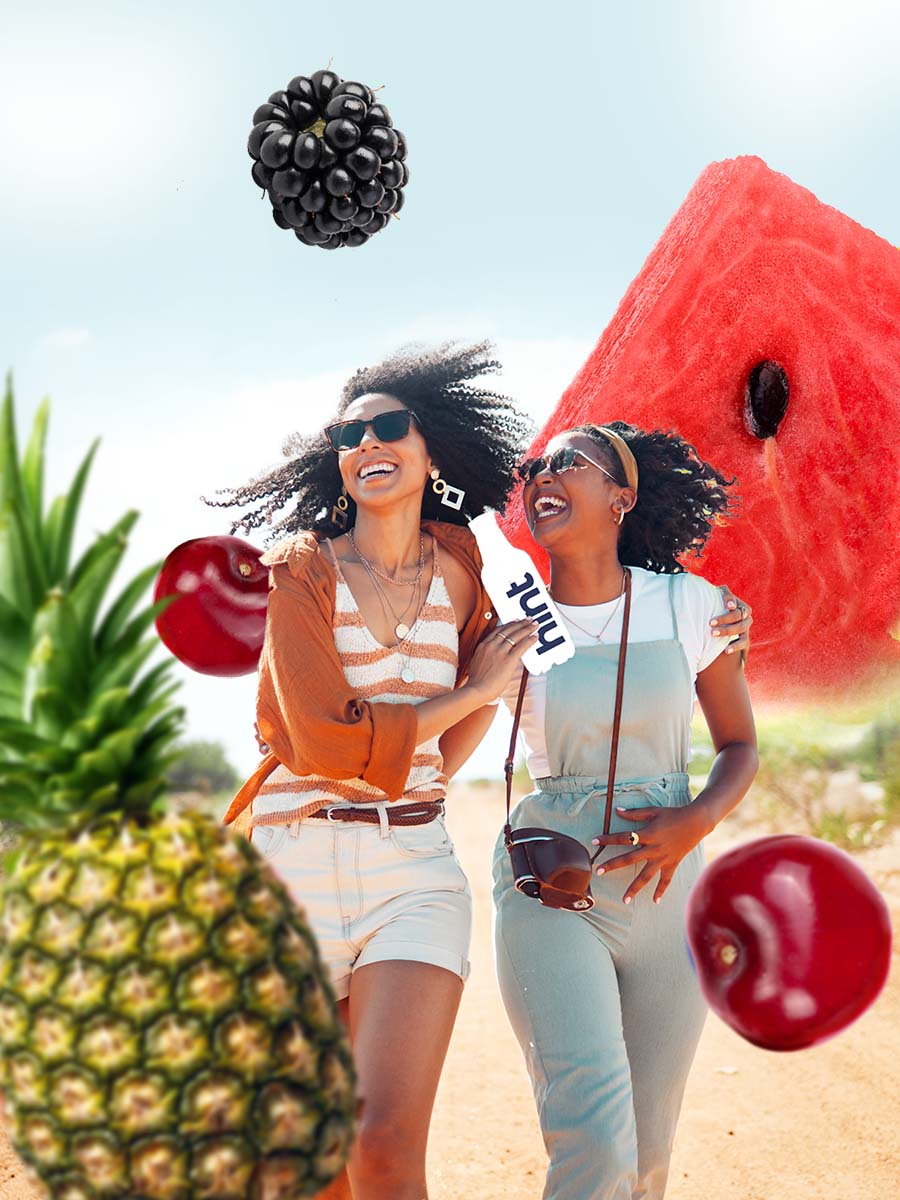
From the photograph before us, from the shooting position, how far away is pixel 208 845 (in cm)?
165

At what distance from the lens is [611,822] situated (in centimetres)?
312

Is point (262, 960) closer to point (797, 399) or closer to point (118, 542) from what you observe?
point (118, 542)

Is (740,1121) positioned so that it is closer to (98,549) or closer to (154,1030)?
(154,1030)

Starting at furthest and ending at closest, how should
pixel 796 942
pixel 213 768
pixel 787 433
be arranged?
pixel 213 768 → pixel 787 433 → pixel 796 942

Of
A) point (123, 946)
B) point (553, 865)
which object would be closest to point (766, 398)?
point (553, 865)

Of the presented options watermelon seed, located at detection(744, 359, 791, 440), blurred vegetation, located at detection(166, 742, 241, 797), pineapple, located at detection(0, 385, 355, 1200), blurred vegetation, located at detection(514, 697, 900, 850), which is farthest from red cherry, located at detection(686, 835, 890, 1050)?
blurred vegetation, located at detection(166, 742, 241, 797)

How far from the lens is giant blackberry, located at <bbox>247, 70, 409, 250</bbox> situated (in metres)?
4.75

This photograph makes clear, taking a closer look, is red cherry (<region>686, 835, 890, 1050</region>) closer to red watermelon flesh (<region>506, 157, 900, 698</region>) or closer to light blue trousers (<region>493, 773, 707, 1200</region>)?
light blue trousers (<region>493, 773, 707, 1200</region>)

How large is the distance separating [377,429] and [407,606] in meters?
0.47

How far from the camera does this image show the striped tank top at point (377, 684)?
10.1 ft

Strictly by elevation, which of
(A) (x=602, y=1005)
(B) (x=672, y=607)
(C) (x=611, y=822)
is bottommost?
(A) (x=602, y=1005)

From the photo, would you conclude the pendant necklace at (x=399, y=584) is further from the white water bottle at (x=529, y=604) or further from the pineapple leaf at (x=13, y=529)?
the pineapple leaf at (x=13, y=529)

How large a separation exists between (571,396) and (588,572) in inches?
41.7

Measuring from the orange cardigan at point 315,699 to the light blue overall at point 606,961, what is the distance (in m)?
0.37
